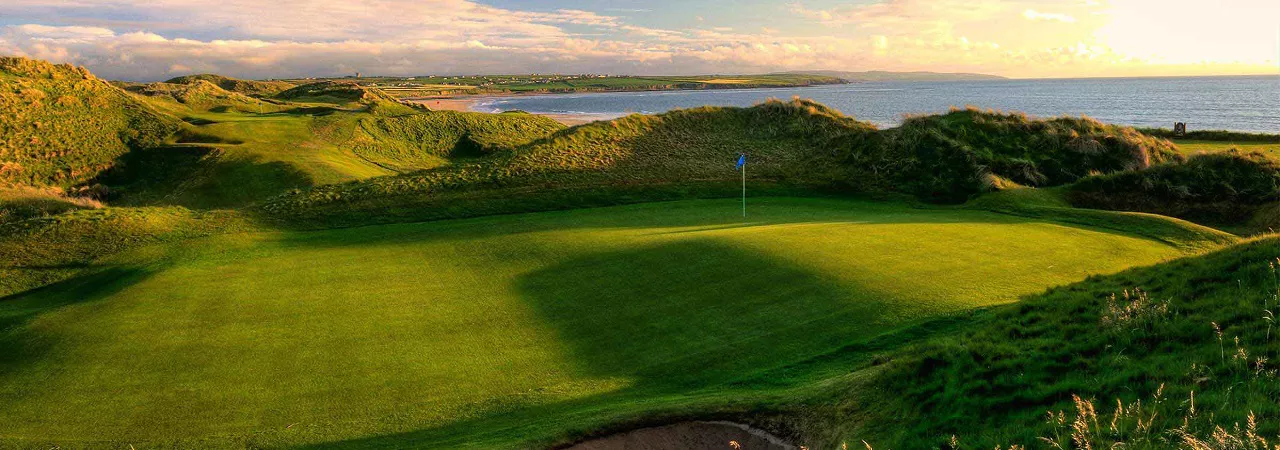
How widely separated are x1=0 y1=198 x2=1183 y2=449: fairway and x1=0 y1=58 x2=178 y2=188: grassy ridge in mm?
32022

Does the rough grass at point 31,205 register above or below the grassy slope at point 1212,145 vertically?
below

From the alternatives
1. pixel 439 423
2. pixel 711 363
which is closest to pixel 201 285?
pixel 439 423

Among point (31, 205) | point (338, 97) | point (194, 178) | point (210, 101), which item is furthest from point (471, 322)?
point (338, 97)

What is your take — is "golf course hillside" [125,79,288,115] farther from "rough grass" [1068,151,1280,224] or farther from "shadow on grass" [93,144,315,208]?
"rough grass" [1068,151,1280,224]

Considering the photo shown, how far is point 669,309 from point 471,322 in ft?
13.2

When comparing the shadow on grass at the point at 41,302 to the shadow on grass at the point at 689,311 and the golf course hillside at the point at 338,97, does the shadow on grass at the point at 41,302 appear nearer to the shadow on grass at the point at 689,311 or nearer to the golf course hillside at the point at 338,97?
the shadow on grass at the point at 689,311

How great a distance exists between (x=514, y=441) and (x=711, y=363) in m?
3.98

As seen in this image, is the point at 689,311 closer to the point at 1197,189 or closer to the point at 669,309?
the point at 669,309

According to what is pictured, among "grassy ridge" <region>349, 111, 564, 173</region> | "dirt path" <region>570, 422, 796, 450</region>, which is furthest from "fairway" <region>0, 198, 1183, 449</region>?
"grassy ridge" <region>349, 111, 564, 173</region>

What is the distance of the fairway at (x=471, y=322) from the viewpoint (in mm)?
10695

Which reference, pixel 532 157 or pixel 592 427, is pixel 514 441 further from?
pixel 532 157

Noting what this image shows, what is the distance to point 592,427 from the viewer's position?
961cm

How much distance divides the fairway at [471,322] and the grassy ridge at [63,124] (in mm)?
32022

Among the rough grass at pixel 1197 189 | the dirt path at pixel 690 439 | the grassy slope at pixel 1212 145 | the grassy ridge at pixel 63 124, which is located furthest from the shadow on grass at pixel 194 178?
the grassy slope at pixel 1212 145
